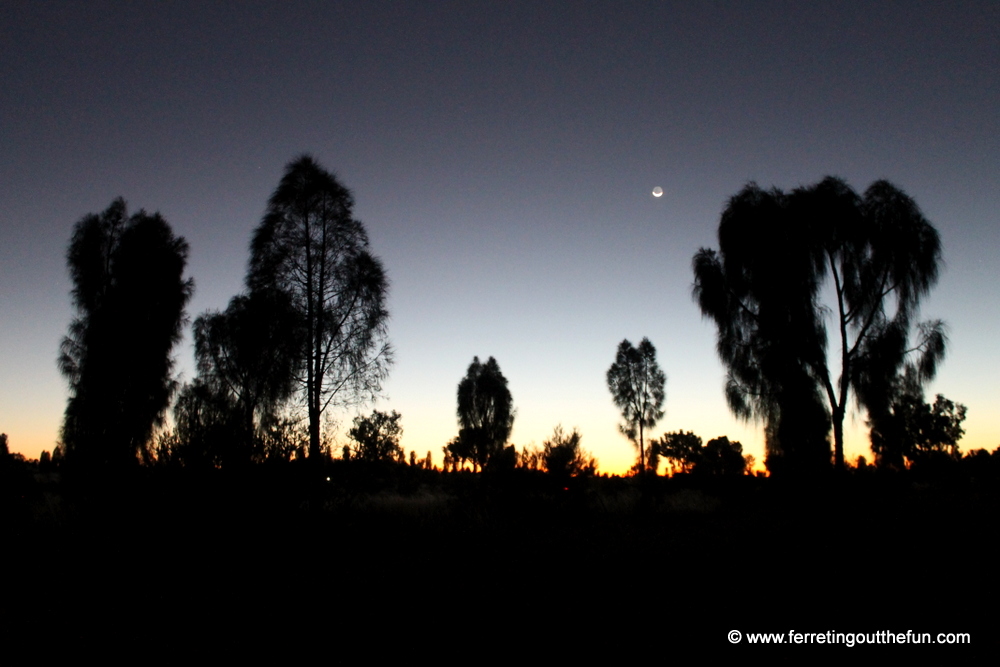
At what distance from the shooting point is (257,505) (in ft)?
21.6

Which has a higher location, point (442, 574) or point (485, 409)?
point (485, 409)

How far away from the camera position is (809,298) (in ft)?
44.0

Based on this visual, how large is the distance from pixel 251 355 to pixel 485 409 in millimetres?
22195

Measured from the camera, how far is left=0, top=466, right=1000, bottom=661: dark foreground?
151 inches

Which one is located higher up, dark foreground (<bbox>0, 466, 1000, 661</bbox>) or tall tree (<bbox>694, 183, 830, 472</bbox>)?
tall tree (<bbox>694, 183, 830, 472</bbox>)

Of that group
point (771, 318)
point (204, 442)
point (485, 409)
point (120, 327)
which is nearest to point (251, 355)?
point (120, 327)

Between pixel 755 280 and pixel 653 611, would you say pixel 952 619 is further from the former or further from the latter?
pixel 755 280

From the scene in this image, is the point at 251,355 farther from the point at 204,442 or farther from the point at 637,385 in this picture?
the point at 637,385

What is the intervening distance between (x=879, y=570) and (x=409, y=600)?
4.94 metres

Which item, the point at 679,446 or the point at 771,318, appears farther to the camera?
the point at 679,446

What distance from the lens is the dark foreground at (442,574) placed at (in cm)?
383

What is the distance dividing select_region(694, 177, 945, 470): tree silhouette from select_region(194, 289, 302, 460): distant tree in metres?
11.7

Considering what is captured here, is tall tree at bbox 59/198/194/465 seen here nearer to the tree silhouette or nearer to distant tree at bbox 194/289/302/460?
distant tree at bbox 194/289/302/460

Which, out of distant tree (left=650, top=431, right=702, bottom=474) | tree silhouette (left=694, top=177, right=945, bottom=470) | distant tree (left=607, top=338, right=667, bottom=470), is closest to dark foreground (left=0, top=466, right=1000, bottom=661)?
tree silhouette (left=694, top=177, right=945, bottom=470)
